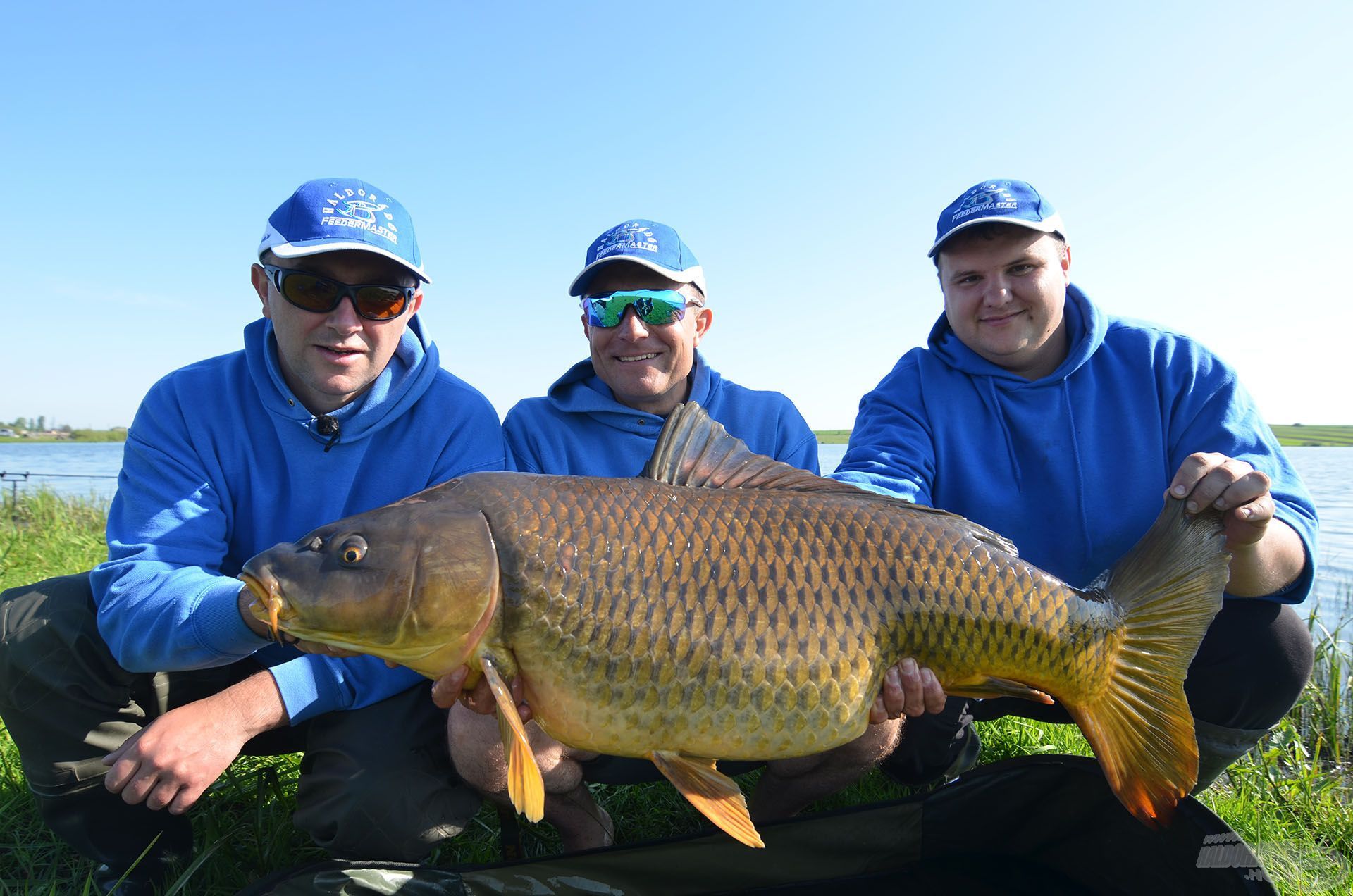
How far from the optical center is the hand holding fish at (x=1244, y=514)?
172 centimetres

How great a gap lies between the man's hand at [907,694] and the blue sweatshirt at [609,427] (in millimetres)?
1022

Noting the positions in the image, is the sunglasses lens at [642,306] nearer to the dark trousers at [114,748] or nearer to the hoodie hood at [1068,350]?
the hoodie hood at [1068,350]

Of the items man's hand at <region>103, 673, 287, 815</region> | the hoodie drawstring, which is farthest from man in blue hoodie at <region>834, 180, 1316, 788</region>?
man's hand at <region>103, 673, 287, 815</region>

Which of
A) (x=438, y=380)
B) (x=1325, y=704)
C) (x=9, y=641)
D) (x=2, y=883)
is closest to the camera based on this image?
(x=2, y=883)

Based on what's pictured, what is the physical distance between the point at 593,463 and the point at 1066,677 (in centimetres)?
140

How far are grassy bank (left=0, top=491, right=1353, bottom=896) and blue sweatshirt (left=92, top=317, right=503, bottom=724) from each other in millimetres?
399

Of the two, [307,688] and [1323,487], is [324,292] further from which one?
[1323,487]

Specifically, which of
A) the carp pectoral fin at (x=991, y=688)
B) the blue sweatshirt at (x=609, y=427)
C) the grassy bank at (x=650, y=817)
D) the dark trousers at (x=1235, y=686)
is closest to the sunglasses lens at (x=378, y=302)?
the blue sweatshirt at (x=609, y=427)

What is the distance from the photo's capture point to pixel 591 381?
8.68ft

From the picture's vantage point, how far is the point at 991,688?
1712 mm

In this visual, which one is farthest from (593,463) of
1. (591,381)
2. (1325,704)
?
(1325,704)

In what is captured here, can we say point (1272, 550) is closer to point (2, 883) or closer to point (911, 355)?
point (911, 355)

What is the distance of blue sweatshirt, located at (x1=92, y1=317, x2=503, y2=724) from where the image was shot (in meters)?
1.82
